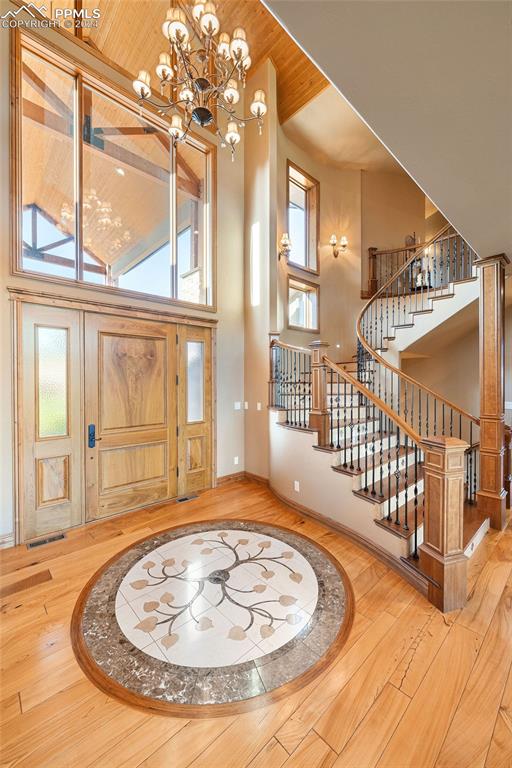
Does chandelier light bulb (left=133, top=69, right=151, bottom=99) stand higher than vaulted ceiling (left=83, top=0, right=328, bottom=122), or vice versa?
vaulted ceiling (left=83, top=0, right=328, bottom=122)

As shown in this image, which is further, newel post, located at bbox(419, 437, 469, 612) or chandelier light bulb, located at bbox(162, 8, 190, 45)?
chandelier light bulb, located at bbox(162, 8, 190, 45)

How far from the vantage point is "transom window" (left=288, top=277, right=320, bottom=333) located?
5.52 m

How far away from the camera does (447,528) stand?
2061mm

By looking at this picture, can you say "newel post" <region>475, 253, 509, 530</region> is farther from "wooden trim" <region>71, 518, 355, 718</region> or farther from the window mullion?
the window mullion

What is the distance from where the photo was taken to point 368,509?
2750mm

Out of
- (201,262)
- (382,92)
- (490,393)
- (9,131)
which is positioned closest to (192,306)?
(201,262)

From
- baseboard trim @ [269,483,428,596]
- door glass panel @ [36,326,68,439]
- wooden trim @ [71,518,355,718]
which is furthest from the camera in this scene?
door glass panel @ [36,326,68,439]

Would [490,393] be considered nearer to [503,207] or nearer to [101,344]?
[503,207]

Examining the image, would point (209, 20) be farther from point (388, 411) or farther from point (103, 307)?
point (388, 411)

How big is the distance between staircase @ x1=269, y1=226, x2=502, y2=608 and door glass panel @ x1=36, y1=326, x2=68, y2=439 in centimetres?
249

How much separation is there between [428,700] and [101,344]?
3.79 m

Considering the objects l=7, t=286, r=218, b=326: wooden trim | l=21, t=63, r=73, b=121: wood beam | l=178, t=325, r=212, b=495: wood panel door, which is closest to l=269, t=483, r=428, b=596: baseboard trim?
l=178, t=325, r=212, b=495: wood panel door

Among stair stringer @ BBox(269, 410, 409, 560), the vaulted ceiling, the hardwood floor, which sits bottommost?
the hardwood floor

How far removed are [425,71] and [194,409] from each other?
149 inches
